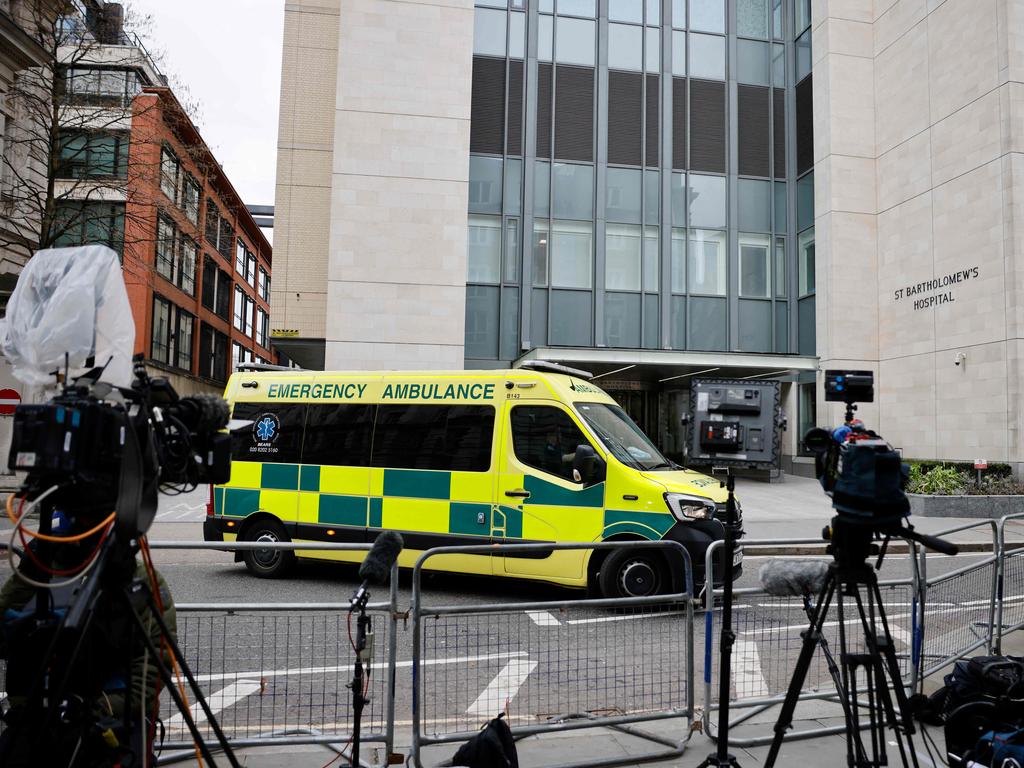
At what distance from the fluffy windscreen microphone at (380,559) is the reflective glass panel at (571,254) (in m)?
19.9

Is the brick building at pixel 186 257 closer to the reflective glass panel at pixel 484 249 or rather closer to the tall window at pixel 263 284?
the tall window at pixel 263 284

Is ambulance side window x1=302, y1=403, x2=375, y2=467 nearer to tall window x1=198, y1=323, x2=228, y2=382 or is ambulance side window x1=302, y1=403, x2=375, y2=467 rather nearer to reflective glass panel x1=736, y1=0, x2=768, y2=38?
reflective glass panel x1=736, y1=0, x2=768, y2=38

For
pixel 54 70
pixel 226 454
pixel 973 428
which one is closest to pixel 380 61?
pixel 54 70

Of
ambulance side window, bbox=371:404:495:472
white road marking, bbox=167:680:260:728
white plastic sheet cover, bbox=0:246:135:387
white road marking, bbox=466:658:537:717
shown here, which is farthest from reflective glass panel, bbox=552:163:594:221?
white plastic sheet cover, bbox=0:246:135:387

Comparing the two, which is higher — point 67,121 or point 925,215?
point 67,121

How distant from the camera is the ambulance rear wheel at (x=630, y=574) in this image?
7.18 metres

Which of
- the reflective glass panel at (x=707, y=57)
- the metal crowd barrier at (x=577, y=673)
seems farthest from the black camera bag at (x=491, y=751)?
the reflective glass panel at (x=707, y=57)

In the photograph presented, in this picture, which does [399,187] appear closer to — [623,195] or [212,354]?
[623,195]

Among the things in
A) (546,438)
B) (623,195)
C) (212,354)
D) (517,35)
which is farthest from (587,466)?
(212,354)

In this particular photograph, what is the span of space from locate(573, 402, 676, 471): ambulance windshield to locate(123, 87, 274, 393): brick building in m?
14.0

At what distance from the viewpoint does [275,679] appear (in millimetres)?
4984

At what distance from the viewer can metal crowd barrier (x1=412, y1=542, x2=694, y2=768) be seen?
4219 mm

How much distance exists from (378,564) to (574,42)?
76.8ft

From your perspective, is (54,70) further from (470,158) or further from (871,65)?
(871,65)
